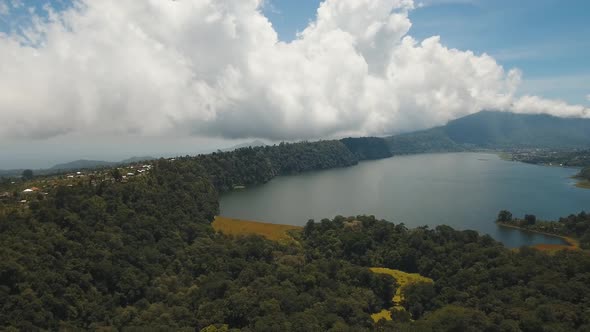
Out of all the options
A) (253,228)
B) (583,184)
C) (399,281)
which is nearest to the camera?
(399,281)

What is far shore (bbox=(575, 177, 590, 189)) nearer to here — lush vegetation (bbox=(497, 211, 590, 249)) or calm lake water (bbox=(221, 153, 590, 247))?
calm lake water (bbox=(221, 153, 590, 247))

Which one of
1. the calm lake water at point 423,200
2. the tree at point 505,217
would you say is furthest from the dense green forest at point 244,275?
the tree at point 505,217

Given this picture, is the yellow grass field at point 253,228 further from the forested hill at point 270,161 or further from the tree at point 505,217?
the forested hill at point 270,161

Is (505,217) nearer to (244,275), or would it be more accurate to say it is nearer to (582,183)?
(244,275)

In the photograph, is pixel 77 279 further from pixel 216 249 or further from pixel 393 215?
pixel 393 215

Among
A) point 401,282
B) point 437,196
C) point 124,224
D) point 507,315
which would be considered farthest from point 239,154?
point 507,315

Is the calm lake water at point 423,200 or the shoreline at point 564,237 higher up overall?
the calm lake water at point 423,200

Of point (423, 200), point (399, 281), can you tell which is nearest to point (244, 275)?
point (399, 281)
